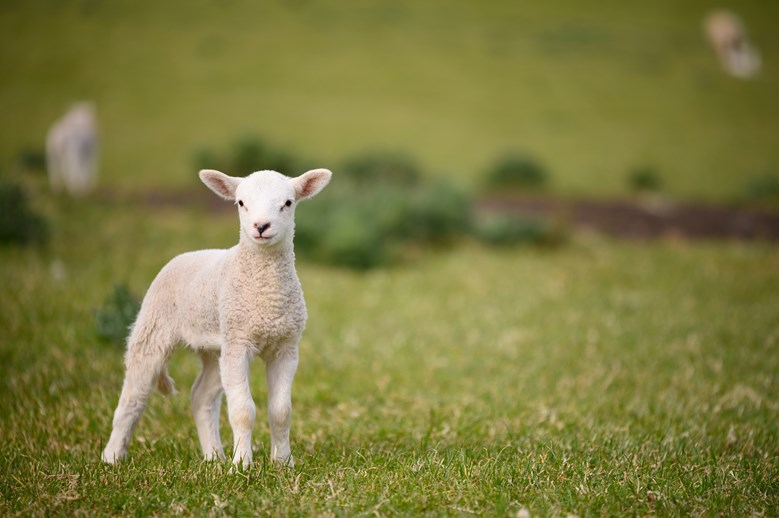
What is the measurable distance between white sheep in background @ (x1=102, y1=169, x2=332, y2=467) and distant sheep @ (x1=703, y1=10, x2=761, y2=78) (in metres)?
29.7

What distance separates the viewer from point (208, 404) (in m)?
4.45

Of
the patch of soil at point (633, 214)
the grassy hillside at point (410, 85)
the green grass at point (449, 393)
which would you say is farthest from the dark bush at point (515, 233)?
the grassy hillside at point (410, 85)

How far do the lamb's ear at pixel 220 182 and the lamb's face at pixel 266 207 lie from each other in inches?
3.4

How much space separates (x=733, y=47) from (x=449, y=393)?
93.3 feet

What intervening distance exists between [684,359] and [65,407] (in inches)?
225

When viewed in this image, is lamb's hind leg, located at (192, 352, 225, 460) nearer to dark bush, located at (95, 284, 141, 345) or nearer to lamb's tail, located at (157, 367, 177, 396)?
lamb's tail, located at (157, 367, 177, 396)

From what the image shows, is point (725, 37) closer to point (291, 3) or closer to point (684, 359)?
point (291, 3)

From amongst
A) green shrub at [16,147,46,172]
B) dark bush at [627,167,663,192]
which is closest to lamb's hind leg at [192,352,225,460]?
green shrub at [16,147,46,172]

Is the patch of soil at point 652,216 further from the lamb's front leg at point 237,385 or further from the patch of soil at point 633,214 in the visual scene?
the lamb's front leg at point 237,385

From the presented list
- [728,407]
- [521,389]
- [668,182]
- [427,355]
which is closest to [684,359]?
[728,407]

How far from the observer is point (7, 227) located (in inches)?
426

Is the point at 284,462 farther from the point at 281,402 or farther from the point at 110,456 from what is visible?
the point at 110,456

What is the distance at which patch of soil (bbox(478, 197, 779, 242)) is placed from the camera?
15469mm

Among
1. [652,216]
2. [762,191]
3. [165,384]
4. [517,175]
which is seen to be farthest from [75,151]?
[762,191]
